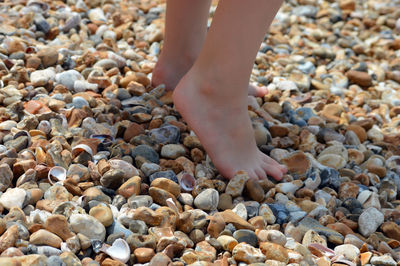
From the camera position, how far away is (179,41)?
1.82m

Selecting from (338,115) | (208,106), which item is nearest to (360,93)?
(338,115)

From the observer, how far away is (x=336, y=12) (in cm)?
294

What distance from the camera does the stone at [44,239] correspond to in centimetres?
106

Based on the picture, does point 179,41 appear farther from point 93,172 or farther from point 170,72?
point 93,172

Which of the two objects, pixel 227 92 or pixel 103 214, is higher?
pixel 227 92

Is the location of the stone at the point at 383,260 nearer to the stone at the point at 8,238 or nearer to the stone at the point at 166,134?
the stone at the point at 166,134

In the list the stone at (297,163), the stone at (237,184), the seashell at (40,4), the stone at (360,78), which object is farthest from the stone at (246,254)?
the seashell at (40,4)

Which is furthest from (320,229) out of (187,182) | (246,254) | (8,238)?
(8,238)

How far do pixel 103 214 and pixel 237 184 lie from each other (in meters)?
0.40

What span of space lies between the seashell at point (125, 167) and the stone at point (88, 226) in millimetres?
225

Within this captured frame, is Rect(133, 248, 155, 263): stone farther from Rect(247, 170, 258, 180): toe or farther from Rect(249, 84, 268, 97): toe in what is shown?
Rect(249, 84, 268, 97): toe

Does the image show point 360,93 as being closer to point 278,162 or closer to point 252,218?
point 278,162

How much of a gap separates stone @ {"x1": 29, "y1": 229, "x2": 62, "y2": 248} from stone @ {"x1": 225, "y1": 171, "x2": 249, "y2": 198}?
491 millimetres

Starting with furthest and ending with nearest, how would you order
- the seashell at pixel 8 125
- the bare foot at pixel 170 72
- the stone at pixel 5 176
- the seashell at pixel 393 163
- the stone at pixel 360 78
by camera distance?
1. the stone at pixel 360 78
2. the bare foot at pixel 170 72
3. the seashell at pixel 393 163
4. the seashell at pixel 8 125
5. the stone at pixel 5 176
